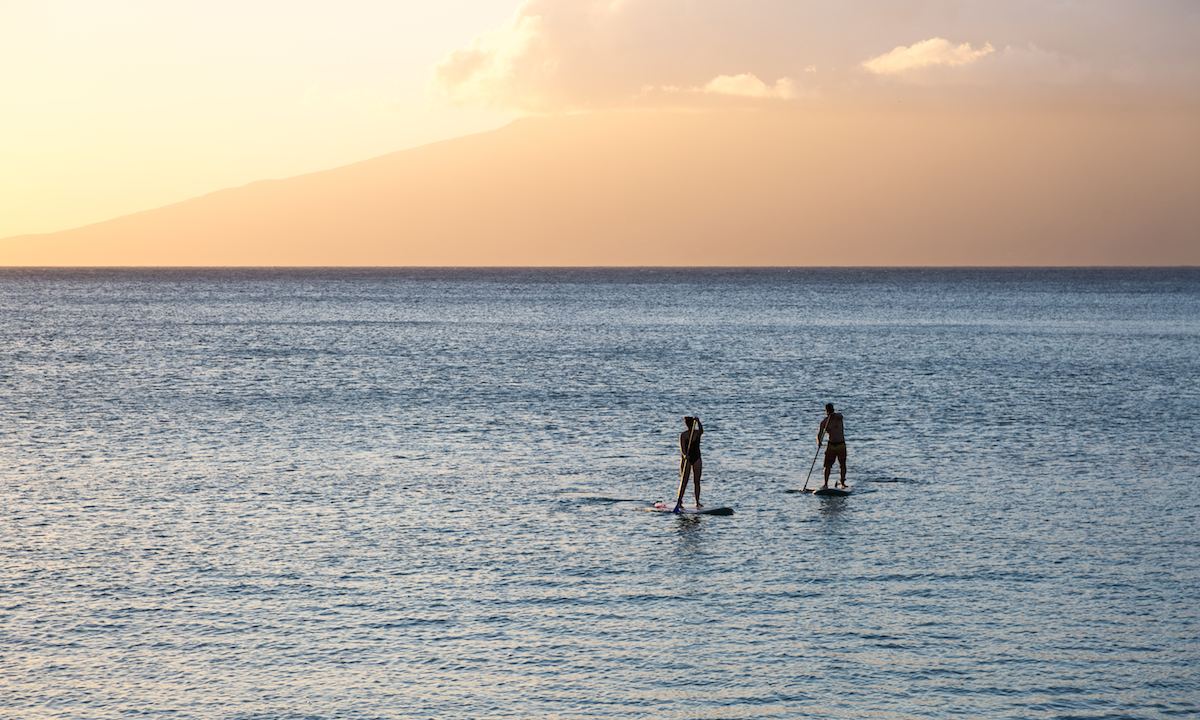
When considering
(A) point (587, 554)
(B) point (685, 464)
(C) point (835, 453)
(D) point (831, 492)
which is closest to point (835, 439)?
(C) point (835, 453)

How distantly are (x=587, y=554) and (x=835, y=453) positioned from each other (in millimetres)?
10195

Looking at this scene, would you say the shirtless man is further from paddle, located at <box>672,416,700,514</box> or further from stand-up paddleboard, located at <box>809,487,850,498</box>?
paddle, located at <box>672,416,700,514</box>

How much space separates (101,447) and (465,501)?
16.1 m

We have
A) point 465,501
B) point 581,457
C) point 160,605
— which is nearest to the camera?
point 160,605

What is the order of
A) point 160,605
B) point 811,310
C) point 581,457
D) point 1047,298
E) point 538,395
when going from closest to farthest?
point 160,605 < point 581,457 < point 538,395 < point 811,310 < point 1047,298

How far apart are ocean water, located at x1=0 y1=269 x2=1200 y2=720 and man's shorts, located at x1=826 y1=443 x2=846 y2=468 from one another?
41.2 inches

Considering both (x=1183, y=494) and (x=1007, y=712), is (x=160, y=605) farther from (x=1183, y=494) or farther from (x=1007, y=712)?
(x=1183, y=494)

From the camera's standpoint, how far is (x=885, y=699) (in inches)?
657

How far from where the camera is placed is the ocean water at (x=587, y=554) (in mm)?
17172

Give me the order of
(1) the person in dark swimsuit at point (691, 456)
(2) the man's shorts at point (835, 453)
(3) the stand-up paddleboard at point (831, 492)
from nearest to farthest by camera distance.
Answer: (1) the person in dark swimsuit at point (691, 456) < (3) the stand-up paddleboard at point (831, 492) < (2) the man's shorts at point (835, 453)

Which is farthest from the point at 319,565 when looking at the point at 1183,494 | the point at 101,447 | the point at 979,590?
the point at 1183,494

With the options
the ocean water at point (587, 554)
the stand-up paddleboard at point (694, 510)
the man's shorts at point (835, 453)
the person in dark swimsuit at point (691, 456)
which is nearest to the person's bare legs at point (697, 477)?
the person in dark swimsuit at point (691, 456)

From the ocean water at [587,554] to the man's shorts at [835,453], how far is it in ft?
3.43

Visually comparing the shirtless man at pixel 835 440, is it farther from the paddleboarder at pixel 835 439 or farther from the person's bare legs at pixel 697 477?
the person's bare legs at pixel 697 477
